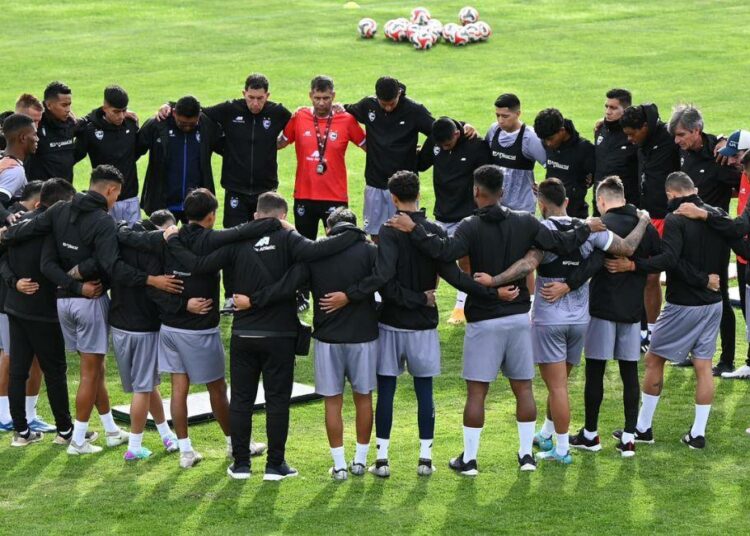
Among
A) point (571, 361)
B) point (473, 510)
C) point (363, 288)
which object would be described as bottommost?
A: point (473, 510)

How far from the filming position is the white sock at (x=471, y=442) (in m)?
9.78

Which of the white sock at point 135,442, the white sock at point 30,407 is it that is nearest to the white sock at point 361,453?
the white sock at point 135,442

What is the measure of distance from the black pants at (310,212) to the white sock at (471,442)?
480 cm

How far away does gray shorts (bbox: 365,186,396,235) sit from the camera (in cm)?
1420

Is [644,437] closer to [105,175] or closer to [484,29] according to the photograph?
[105,175]

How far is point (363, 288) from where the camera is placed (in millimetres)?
9500

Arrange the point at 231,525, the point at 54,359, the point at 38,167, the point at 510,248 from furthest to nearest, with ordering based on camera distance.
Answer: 1. the point at 38,167
2. the point at 54,359
3. the point at 510,248
4. the point at 231,525

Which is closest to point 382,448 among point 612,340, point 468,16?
point 612,340

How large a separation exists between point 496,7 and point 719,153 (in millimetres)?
21806

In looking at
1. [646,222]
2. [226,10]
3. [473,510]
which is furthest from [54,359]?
[226,10]

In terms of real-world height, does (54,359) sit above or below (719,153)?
below

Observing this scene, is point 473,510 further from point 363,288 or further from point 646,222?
point 646,222

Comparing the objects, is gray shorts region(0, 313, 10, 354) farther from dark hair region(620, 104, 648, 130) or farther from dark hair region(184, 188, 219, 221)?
dark hair region(620, 104, 648, 130)

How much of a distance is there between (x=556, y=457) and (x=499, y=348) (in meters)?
1.04
